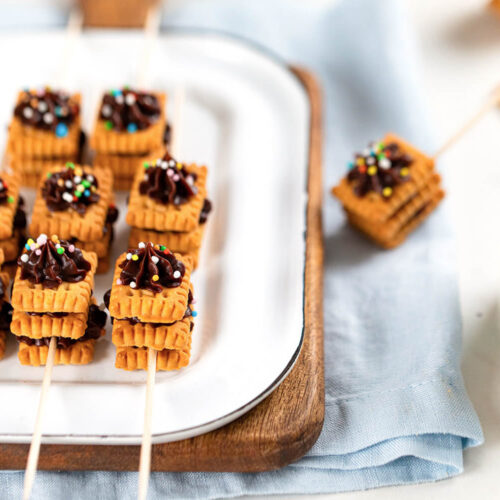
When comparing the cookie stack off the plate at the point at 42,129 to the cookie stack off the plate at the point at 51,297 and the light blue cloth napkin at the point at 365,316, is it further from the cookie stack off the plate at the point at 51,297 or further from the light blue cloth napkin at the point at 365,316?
the light blue cloth napkin at the point at 365,316

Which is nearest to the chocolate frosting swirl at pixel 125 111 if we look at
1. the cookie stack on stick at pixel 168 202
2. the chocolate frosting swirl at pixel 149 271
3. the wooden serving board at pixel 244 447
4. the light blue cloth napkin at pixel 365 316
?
the cookie stack on stick at pixel 168 202

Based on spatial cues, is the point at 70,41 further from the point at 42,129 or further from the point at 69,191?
the point at 69,191

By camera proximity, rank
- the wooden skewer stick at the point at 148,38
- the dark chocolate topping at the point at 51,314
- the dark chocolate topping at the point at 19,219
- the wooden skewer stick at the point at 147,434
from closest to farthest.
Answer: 1. the wooden skewer stick at the point at 147,434
2. the dark chocolate topping at the point at 51,314
3. the dark chocolate topping at the point at 19,219
4. the wooden skewer stick at the point at 148,38

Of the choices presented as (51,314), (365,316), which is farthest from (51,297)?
(365,316)

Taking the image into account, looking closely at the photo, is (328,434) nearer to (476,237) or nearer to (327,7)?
(476,237)

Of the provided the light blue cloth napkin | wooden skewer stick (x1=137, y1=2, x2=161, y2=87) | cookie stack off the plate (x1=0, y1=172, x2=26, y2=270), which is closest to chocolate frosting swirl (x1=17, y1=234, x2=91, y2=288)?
cookie stack off the plate (x1=0, y1=172, x2=26, y2=270)

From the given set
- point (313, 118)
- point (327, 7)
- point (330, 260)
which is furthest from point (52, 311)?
point (327, 7)
